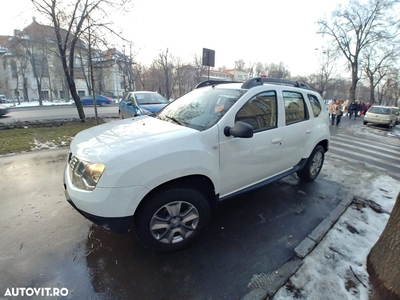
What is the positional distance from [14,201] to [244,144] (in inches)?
148

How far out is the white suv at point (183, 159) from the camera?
201 centimetres

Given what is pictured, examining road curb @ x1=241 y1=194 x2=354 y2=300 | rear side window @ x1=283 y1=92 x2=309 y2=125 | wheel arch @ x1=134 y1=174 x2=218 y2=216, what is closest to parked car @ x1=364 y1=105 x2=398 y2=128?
rear side window @ x1=283 y1=92 x2=309 y2=125

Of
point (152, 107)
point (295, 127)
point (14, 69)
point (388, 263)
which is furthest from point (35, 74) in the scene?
point (388, 263)

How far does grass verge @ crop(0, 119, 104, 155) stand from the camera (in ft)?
20.2

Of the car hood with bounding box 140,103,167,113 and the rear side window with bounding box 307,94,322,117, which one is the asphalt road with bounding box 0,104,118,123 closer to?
the car hood with bounding box 140,103,167,113

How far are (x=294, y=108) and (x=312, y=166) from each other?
4.60 feet

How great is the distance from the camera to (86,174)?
2080 mm

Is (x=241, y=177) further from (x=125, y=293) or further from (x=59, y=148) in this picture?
(x=59, y=148)

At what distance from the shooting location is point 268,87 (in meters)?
3.14

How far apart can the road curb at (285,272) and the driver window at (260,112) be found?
152 centimetres

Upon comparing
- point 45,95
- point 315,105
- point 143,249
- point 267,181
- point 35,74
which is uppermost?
point 35,74

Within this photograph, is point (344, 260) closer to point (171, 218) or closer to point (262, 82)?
point (171, 218)

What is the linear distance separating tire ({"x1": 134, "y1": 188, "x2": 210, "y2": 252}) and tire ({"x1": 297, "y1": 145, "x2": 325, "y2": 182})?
2.60 m

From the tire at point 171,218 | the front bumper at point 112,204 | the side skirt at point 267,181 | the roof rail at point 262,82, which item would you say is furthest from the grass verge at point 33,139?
the roof rail at point 262,82
